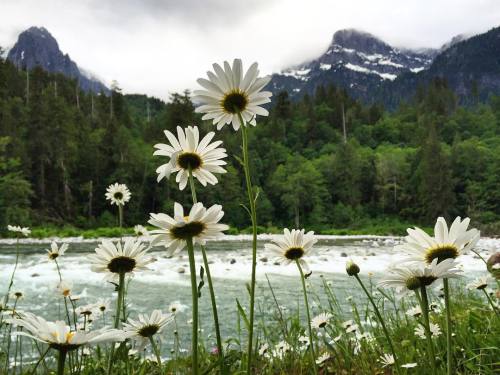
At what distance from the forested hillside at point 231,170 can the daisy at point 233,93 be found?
107 feet

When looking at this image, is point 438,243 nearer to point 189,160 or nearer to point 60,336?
point 189,160

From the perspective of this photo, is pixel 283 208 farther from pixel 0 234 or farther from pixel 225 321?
pixel 225 321

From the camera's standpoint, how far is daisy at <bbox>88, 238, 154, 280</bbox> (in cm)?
135

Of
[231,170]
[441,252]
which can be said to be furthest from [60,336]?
[231,170]

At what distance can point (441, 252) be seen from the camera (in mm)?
1147

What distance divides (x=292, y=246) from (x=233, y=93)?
678mm

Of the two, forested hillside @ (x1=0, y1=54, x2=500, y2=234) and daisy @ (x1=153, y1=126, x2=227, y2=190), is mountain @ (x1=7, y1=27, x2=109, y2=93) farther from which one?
daisy @ (x1=153, y1=126, x2=227, y2=190)

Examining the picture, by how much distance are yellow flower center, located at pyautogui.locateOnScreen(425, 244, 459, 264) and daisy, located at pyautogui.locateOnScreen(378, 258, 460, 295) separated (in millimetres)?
55

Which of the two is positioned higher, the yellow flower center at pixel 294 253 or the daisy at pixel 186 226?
the daisy at pixel 186 226

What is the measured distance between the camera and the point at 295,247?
5.49ft

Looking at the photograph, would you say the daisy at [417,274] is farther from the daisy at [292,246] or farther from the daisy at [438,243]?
the daisy at [292,246]

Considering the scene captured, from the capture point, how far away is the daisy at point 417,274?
3.17 ft

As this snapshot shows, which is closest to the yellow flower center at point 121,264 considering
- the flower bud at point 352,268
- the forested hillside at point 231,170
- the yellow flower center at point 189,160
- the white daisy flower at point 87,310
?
the yellow flower center at point 189,160

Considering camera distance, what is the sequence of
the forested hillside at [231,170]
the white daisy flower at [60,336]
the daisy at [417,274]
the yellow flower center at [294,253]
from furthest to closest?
the forested hillside at [231,170], the yellow flower center at [294,253], the daisy at [417,274], the white daisy flower at [60,336]
